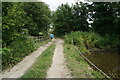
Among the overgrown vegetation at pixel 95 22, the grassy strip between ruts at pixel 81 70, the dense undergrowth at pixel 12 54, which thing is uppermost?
the overgrown vegetation at pixel 95 22

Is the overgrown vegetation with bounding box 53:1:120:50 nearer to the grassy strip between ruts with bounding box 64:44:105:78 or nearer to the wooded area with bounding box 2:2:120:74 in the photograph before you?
the wooded area with bounding box 2:2:120:74

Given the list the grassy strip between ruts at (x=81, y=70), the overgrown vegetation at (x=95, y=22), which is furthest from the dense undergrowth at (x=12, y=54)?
the overgrown vegetation at (x=95, y=22)

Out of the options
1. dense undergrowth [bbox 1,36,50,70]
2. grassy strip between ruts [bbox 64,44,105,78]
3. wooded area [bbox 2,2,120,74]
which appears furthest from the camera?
wooded area [bbox 2,2,120,74]

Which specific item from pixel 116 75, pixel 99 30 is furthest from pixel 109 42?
pixel 116 75

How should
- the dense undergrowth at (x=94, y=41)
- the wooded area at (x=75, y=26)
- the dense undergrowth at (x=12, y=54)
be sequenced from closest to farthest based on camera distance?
1. the dense undergrowth at (x=12, y=54)
2. the wooded area at (x=75, y=26)
3. the dense undergrowth at (x=94, y=41)

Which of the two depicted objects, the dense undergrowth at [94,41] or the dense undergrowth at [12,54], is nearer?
the dense undergrowth at [12,54]

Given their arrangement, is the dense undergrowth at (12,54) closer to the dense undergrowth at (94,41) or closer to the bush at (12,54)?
the bush at (12,54)

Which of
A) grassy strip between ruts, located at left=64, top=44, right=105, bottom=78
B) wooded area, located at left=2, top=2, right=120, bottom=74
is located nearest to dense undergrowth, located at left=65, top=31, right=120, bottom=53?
wooded area, located at left=2, top=2, right=120, bottom=74

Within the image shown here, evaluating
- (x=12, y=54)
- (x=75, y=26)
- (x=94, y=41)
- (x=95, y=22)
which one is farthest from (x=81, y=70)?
(x=75, y=26)

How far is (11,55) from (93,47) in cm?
1380

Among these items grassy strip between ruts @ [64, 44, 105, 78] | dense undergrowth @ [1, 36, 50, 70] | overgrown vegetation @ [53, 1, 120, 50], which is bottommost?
grassy strip between ruts @ [64, 44, 105, 78]

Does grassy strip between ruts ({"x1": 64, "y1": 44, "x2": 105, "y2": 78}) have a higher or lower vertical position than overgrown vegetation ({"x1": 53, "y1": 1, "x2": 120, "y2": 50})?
lower

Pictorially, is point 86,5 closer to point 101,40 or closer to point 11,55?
point 101,40

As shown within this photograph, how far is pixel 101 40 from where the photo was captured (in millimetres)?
19891
